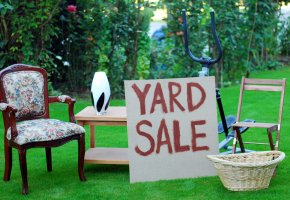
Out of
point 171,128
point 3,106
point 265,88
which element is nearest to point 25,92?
point 3,106

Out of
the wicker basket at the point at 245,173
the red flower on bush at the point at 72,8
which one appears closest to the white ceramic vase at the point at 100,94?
the wicker basket at the point at 245,173

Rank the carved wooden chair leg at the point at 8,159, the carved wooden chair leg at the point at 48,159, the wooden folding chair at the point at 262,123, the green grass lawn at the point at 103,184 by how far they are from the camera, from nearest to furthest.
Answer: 1. the green grass lawn at the point at 103,184
2. the wooden folding chair at the point at 262,123
3. the carved wooden chair leg at the point at 8,159
4. the carved wooden chair leg at the point at 48,159

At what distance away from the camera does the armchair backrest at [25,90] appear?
18.1ft

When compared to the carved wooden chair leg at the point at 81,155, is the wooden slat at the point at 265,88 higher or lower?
higher

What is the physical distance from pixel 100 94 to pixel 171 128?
2.23 ft

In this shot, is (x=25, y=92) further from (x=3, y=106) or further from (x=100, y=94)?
(x=100, y=94)

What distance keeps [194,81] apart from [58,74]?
4869 mm

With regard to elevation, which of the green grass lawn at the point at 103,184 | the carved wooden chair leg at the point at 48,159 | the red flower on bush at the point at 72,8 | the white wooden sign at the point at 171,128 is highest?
the red flower on bush at the point at 72,8

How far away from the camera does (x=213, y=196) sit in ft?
16.1

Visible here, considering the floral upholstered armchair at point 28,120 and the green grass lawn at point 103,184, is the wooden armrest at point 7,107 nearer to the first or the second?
the floral upholstered armchair at point 28,120

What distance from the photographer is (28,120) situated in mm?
5566

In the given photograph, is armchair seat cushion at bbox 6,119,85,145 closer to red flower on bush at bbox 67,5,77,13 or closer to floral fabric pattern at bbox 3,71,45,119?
floral fabric pattern at bbox 3,71,45,119

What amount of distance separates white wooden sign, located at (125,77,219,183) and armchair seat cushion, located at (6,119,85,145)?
1.56ft

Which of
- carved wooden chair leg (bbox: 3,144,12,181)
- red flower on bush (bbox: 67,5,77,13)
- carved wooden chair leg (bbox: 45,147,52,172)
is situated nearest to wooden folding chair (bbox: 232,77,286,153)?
carved wooden chair leg (bbox: 45,147,52,172)
